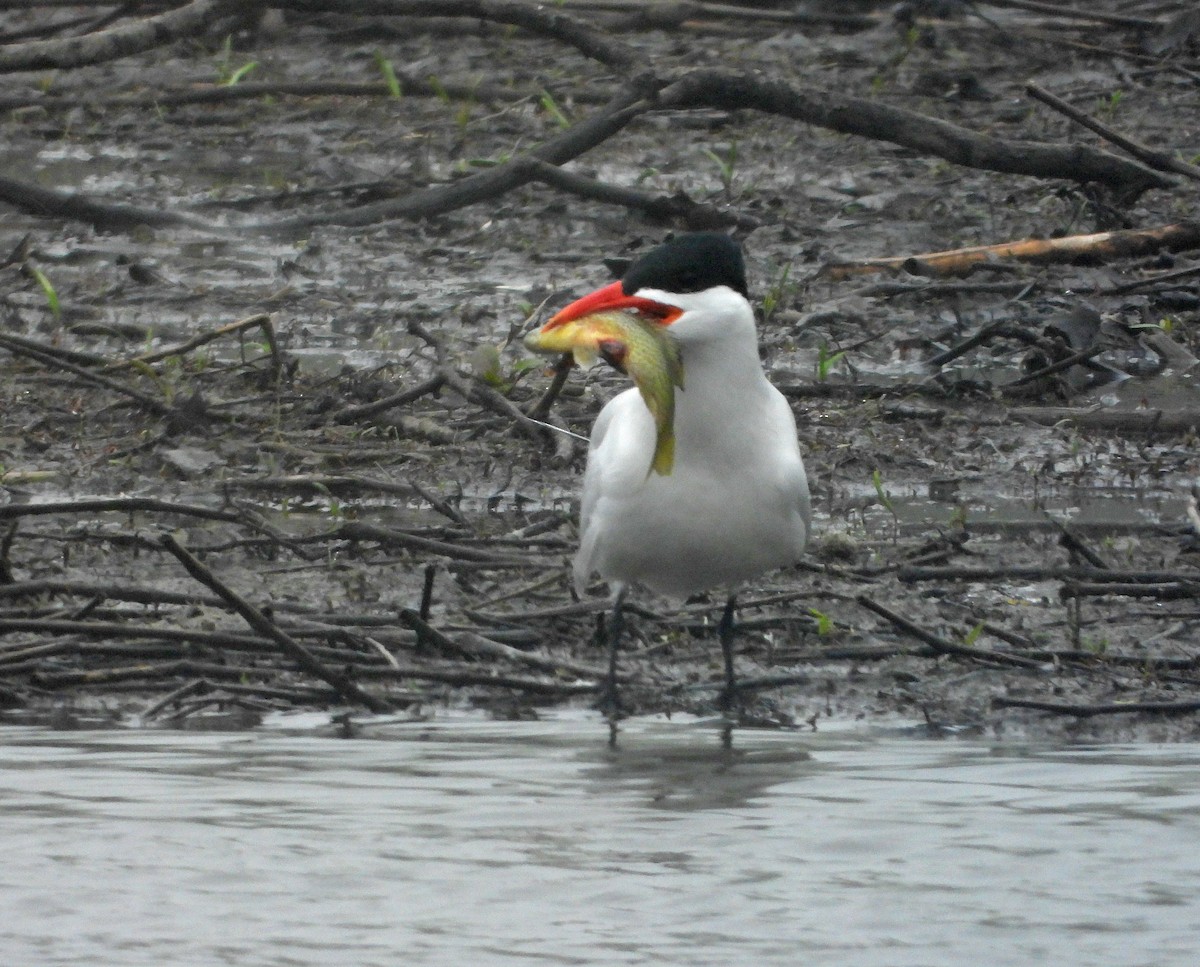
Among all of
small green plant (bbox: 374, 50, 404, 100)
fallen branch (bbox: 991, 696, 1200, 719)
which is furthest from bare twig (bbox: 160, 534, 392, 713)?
small green plant (bbox: 374, 50, 404, 100)

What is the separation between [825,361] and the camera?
7879 millimetres

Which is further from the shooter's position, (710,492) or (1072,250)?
(1072,250)

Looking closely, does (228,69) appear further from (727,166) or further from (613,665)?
(613,665)

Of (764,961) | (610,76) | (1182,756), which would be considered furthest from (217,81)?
(764,961)

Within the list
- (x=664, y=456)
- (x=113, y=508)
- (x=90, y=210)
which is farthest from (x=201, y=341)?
(x=664, y=456)

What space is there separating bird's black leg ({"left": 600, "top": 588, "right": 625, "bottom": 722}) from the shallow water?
248 millimetres

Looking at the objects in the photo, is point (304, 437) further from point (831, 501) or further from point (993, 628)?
point (993, 628)

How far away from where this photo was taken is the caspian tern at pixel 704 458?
512 centimetres

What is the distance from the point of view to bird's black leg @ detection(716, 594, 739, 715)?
523cm

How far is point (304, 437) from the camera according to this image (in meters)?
7.41

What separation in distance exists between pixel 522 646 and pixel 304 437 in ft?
6.72

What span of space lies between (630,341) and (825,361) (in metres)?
2.95

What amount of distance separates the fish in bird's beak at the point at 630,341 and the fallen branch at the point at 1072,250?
13.5 feet

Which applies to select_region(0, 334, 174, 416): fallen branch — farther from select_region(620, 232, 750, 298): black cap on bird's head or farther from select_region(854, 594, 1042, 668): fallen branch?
select_region(854, 594, 1042, 668): fallen branch
